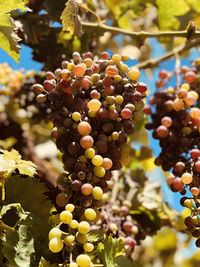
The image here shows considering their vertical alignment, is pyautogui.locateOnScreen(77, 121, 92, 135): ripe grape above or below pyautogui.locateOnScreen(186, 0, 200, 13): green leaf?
below

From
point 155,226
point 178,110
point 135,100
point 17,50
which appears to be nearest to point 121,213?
point 155,226

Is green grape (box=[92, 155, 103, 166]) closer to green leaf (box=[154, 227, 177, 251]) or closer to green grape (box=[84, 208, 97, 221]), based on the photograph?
green grape (box=[84, 208, 97, 221])

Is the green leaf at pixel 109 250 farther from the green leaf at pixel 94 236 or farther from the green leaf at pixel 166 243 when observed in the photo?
the green leaf at pixel 166 243

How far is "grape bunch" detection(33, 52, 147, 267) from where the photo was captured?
3.50 ft

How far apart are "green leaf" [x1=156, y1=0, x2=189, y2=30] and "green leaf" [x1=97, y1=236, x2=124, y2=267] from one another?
92 centimetres

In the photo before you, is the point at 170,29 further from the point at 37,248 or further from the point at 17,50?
the point at 37,248

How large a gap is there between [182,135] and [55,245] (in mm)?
531

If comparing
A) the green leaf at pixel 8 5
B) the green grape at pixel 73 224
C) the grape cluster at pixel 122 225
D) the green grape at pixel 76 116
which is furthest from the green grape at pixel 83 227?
the green leaf at pixel 8 5

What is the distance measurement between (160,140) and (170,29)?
592 millimetres

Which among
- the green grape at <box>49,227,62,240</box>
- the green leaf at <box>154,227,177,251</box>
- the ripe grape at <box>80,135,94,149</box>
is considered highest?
the green leaf at <box>154,227,177,251</box>

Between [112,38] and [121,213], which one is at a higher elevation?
[112,38]

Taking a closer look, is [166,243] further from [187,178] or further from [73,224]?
[73,224]

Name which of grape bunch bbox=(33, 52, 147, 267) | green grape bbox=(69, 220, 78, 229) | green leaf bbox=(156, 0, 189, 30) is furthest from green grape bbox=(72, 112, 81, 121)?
green leaf bbox=(156, 0, 189, 30)

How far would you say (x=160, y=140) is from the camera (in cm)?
141
